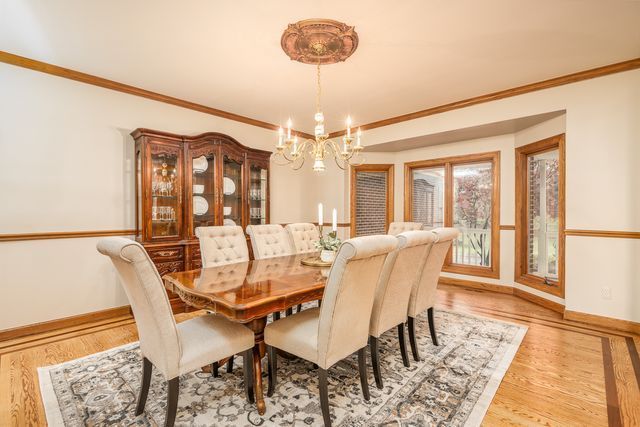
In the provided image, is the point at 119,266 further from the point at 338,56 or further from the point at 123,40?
the point at 338,56

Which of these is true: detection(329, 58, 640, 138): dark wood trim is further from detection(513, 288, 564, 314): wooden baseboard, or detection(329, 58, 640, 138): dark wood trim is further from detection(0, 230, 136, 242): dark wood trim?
detection(0, 230, 136, 242): dark wood trim

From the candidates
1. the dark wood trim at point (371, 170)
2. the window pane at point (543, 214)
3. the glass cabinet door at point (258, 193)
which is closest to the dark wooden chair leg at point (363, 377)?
the glass cabinet door at point (258, 193)

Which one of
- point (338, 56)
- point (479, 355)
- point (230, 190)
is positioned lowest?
point (479, 355)

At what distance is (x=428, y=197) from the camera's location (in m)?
5.15

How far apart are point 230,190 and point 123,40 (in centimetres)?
199

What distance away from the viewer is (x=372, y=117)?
4500mm

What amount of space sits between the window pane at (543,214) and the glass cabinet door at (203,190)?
4177 millimetres

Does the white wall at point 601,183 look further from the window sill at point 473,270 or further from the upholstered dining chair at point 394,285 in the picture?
the upholstered dining chair at point 394,285

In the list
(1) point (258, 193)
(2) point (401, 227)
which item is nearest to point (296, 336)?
(2) point (401, 227)

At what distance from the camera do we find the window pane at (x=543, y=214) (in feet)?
12.3

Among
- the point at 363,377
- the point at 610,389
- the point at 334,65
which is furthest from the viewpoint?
the point at 334,65

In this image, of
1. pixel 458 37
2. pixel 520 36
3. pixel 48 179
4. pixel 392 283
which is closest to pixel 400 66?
pixel 458 37

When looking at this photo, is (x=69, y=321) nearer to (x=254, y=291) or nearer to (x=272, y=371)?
(x=272, y=371)

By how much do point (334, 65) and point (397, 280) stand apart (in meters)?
2.07
